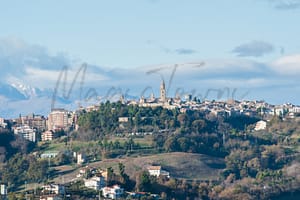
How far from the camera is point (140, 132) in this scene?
278 ft

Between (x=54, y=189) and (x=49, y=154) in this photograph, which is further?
(x=49, y=154)

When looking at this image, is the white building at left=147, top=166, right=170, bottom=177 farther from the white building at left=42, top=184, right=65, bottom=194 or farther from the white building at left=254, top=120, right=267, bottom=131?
the white building at left=254, top=120, right=267, bottom=131

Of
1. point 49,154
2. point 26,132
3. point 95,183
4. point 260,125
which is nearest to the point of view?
point 95,183

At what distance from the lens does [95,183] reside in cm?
6150

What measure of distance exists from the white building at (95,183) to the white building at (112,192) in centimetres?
82

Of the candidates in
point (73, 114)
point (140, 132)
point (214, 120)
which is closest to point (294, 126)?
point (214, 120)

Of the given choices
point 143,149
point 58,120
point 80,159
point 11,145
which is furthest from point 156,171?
point 58,120

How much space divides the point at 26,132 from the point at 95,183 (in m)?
33.4

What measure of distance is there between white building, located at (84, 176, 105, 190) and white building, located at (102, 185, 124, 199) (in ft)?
2.68

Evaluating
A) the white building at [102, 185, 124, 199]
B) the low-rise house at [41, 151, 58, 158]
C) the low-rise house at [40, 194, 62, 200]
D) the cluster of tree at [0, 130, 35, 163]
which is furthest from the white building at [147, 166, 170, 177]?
the cluster of tree at [0, 130, 35, 163]

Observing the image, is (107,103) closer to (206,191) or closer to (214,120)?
(214,120)

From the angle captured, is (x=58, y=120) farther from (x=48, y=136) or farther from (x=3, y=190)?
(x=3, y=190)

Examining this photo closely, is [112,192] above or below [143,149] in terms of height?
below

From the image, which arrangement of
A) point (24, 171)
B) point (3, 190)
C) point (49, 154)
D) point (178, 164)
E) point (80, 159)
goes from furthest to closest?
point (49, 154) < point (80, 159) < point (178, 164) < point (24, 171) < point (3, 190)
